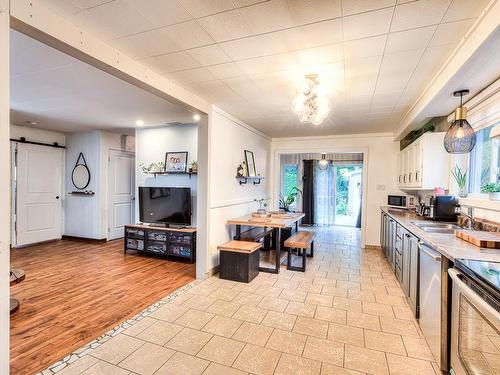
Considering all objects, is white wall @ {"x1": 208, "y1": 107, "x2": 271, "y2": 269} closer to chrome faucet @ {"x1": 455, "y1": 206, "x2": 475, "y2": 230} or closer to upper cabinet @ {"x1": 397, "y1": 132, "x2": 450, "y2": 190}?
upper cabinet @ {"x1": 397, "y1": 132, "x2": 450, "y2": 190}

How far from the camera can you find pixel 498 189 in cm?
250

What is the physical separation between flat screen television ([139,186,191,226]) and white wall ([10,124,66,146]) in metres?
2.84

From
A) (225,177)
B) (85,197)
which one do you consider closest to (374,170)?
(225,177)

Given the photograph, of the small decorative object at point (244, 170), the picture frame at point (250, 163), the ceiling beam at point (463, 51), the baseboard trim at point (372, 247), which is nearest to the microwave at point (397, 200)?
the baseboard trim at point (372, 247)

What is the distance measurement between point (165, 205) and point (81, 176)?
2763 mm

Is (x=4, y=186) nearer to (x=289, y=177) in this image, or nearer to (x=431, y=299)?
(x=431, y=299)

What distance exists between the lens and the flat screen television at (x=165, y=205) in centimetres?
468

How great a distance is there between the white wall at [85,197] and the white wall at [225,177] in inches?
130

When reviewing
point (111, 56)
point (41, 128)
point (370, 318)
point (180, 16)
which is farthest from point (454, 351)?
point (41, 128)

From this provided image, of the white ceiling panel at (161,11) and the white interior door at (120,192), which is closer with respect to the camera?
the white ceiling panel at (161,11)

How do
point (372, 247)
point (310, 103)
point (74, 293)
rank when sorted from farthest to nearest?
point (372, 247) → point (74, 293) → point (310, 103)

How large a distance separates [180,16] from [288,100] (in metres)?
2.02

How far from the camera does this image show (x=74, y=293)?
324cm

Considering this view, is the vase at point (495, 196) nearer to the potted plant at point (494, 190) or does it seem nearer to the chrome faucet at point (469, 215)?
the potted plant at point (494, 190)
